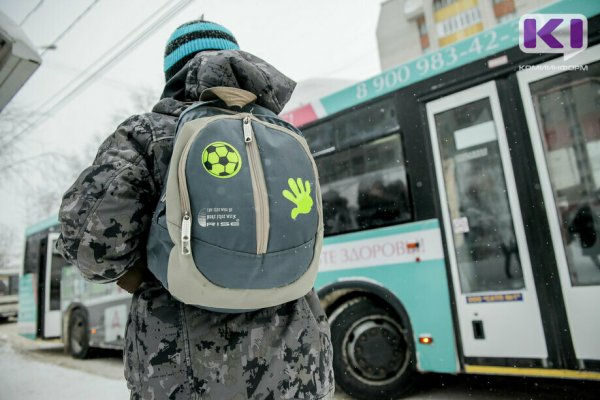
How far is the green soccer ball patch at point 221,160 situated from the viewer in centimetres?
102

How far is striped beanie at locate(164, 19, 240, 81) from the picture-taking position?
147 centimetres

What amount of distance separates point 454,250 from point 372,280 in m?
0.79

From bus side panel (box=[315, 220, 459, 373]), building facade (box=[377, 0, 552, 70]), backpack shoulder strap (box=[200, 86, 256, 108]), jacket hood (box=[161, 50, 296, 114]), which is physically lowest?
bus side panel (box=[315, 220, 459, 373])

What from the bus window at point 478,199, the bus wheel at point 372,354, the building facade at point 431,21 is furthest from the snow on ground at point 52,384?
the building facade at point 431,21

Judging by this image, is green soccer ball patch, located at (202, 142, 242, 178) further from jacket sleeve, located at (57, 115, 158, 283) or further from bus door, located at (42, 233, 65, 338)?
bus door, located at (42, 233, 65, 338)

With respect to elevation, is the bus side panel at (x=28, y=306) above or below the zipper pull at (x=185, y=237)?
below

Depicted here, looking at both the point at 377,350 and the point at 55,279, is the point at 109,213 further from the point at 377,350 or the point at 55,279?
the point at 55,279

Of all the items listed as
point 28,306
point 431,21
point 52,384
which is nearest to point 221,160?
point 52,384

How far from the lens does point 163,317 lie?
3.57 ft

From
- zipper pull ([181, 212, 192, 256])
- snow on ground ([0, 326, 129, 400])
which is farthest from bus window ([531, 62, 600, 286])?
snow on ground ([0, 326, 129, 400])

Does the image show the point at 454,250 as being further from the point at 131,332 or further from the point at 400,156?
the point at 131,332

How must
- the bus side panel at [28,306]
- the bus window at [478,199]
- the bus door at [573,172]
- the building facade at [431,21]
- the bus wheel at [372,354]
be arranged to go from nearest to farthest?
the bus door at [573,172], the bus window at [478,199], the bus wheel at [372,354], the bus side panel at [28,306], the building facade at [431,21]

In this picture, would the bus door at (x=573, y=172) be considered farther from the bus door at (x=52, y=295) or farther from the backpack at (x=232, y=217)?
the bus door at (x=52, y=295)

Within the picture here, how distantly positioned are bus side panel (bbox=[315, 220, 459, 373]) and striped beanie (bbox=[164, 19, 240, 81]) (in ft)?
8.27
